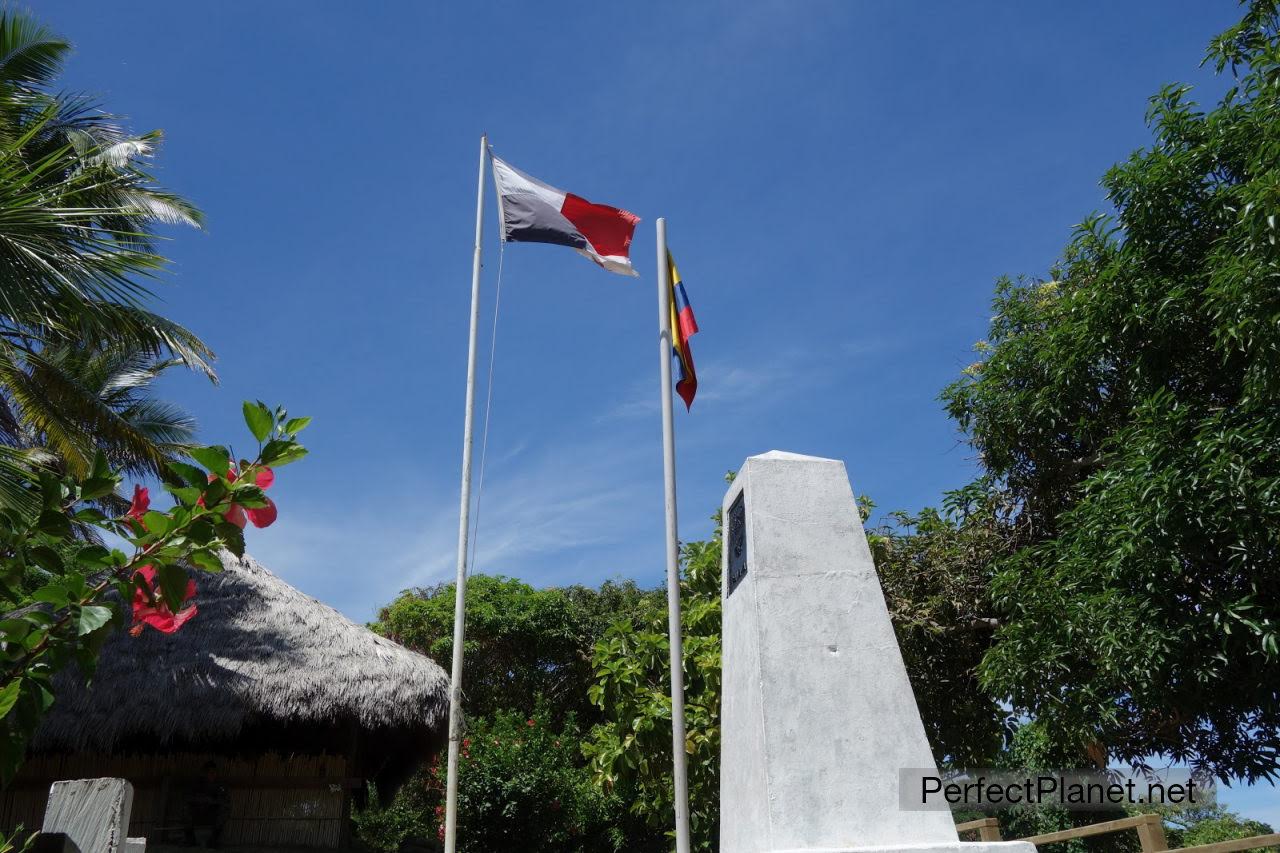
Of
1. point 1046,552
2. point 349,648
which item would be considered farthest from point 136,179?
point 1046,552

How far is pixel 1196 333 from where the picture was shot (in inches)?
350

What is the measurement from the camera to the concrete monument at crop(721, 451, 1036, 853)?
13.8 feet

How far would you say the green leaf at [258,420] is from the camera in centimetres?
156

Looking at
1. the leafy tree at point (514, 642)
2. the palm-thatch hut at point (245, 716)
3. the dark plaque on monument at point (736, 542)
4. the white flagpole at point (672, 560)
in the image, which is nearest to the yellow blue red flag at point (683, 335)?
the white flagpole at point (672, 560)

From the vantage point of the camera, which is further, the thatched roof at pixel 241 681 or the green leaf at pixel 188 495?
the thatched roof at pixel 241 681

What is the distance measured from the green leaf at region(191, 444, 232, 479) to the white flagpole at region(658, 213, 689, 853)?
5759 millimetres

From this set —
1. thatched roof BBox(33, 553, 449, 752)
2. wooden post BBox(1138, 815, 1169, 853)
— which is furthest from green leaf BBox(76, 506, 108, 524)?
thatched roof BBox(33, 553, 449, 752)

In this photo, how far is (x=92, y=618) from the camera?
1.41m

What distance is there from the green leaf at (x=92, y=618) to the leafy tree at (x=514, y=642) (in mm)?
19421

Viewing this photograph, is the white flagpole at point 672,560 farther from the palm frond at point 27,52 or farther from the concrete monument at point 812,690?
the palm frond at point 27,52

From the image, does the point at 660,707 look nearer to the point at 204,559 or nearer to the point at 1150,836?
the point at 1150,836

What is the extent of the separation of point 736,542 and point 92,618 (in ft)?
13.8

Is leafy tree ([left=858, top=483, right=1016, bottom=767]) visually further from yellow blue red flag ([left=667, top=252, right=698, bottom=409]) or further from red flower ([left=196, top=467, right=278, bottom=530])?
red flower ([left=196, top=467, right=278, bottom=530])

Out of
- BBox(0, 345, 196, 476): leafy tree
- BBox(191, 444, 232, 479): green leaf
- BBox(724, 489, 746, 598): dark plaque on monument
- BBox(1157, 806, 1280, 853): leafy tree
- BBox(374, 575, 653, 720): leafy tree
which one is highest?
BBox(0, 345, 196, 476): leafy tree
